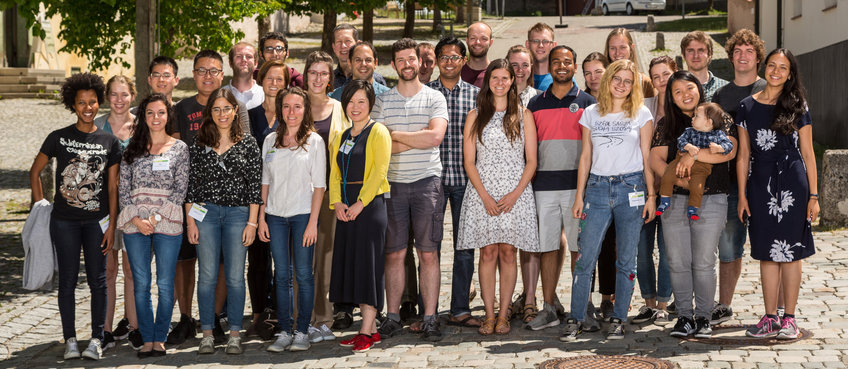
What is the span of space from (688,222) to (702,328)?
2.43 feet

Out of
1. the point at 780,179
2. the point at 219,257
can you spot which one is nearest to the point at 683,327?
the point at 780,179

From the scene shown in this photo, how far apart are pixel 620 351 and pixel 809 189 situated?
1.76 metres

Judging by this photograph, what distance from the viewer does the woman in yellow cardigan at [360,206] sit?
24.4 feet

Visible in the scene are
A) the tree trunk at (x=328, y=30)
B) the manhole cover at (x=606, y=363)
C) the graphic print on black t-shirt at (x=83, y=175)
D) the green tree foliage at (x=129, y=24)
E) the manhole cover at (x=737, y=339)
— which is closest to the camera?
the manhole cover at (x=606, y=363)

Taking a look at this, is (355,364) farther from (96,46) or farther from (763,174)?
(96,46)

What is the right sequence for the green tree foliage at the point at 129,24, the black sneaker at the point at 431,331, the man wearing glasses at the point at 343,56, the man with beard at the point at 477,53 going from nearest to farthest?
the black sneaker at the point at 431,331, the man with beard at the point at 477,53, the man wearing glasses at the point at 343,56, the green tree foliage at the point at 129,24

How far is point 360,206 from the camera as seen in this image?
741 centimetres

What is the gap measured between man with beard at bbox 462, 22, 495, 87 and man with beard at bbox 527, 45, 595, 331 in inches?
38.1

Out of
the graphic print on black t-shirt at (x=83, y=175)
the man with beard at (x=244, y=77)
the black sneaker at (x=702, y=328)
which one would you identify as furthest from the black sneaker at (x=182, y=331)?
the black sneaker at (x=702, y=328)

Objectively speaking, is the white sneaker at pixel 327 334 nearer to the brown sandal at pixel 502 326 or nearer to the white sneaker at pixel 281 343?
the white sneaker at pixel 281 343

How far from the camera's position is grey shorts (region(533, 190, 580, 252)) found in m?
7.71

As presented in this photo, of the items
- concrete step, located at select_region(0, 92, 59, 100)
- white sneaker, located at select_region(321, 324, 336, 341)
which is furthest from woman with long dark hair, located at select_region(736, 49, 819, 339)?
concrete step, located at select_region(0, 92, 59, 100)

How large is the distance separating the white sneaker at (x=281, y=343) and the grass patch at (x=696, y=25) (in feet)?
102

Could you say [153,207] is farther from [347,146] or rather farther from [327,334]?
[327,334]
